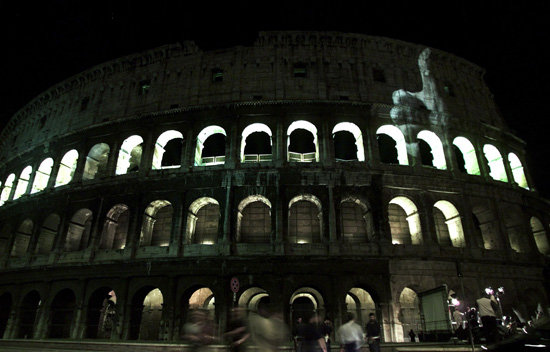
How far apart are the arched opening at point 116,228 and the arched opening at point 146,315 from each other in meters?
3.78

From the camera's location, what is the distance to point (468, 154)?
2295cm

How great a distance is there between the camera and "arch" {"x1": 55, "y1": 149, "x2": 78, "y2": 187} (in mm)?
24266

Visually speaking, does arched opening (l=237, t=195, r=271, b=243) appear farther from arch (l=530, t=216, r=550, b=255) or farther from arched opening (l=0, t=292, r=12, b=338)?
arch (l=530, t=216, r=550, b=255)

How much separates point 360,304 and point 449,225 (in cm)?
739

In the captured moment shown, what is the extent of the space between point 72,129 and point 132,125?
5664mm

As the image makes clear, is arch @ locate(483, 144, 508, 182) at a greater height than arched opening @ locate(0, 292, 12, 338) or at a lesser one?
greater

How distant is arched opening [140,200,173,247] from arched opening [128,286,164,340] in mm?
2827

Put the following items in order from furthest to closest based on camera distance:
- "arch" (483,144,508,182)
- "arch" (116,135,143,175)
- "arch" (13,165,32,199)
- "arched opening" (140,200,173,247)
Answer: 1. "arch" (13,165,32,199)
2. "arch" (483,144,508,182)
3. "arch" (116,135,143,175)
4. "arched opening" (140,200,173,247)

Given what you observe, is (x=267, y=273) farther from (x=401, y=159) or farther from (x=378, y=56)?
(x=378, y=56)

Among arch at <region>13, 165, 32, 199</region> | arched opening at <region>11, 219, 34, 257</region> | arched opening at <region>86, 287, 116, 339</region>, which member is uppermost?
arch at <region>13, 165, 32, 199</region>

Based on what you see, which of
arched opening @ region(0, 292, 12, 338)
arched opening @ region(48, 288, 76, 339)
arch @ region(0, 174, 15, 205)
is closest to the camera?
arched opening @ region(48, 288, 76, 339)

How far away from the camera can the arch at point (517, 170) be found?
2425 cm

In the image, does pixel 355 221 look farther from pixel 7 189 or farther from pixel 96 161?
pixel 7 189

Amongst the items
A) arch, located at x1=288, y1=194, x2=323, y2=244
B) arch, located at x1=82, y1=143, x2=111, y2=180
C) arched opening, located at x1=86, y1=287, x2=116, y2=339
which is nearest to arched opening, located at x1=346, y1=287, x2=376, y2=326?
arch, located at x1=288, y1=194, x2=323, y2=244
